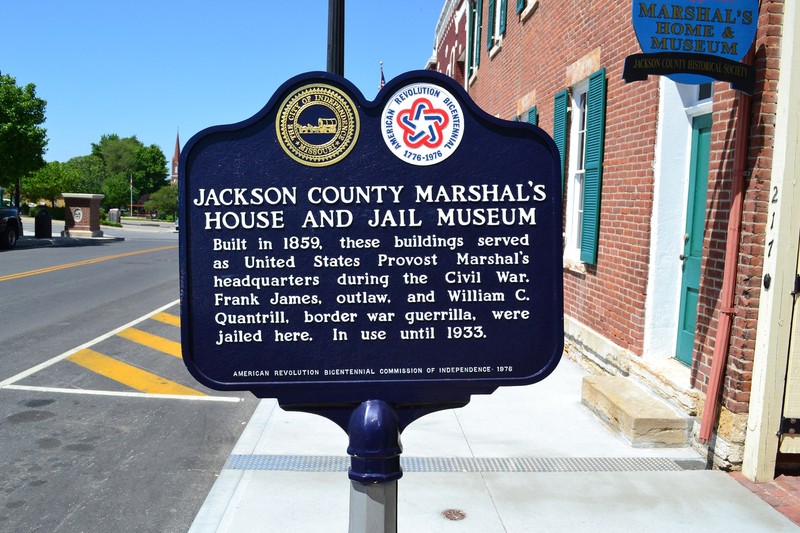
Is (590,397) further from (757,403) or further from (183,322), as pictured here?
(183,322)

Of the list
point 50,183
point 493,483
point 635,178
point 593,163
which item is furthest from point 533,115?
point 50,183

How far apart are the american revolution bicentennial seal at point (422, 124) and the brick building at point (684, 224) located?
9.49 feet

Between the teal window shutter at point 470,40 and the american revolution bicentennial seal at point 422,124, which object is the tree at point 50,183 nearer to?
the teal window shutter at point 470,40

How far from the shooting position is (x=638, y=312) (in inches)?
254

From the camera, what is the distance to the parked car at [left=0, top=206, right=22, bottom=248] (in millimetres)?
25125

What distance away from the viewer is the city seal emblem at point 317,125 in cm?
257

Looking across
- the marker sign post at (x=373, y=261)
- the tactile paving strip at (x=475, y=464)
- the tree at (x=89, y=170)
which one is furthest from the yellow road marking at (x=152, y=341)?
the tree at (x=89, y=170)

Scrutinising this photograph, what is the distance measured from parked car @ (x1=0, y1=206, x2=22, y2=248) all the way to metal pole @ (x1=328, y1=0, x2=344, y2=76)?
2294 centimetres

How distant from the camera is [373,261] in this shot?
2674 mm

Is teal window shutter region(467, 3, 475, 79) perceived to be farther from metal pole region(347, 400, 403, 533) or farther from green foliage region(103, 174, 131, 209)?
green foliage region(103, 174, 131, 209)

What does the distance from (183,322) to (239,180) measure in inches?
22.4

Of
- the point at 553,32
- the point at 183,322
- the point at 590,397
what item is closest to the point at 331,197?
the point at 183,322

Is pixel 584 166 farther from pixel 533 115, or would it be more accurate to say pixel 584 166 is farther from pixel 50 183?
pixel 50 183

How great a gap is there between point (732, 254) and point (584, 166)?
11.6 ft
